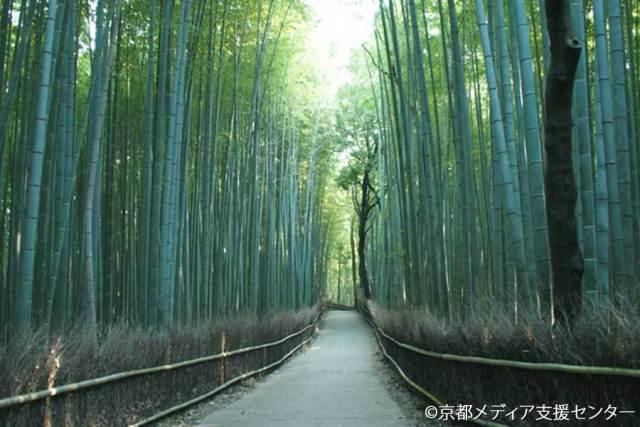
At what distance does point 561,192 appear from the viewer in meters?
3.29

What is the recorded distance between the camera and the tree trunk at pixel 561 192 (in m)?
3.23

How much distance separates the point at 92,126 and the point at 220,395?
297cm

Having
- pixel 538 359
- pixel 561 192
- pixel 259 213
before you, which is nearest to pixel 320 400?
pixel 538 359

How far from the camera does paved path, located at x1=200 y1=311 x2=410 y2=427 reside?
16.1 ft

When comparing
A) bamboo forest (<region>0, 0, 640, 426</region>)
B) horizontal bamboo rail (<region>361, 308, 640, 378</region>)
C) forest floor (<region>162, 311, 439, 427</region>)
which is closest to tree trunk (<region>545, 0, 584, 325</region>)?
bamboo forest (<region>0, 0, 640, 426</region>)

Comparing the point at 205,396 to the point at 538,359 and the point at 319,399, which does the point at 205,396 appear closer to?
the point at 319,399

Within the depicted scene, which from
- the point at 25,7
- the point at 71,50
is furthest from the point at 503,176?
the point at 25,7

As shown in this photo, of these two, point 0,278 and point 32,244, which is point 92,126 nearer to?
point 32,244

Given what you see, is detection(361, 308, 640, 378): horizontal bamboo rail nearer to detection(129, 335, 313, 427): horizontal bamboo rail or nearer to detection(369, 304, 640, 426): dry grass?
detection(369, 304, 640, 426): dry grass

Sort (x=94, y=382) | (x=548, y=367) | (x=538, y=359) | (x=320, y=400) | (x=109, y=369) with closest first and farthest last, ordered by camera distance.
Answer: (x=548, y=367)
(x=538, y=359)
(x=94, y=382)
(x=109, y=369)
(x=320, y=400)

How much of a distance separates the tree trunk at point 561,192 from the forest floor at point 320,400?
173 cm

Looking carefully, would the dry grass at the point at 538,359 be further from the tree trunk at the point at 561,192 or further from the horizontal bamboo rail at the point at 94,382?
the horizontal bamboo rail at the point at 94,382

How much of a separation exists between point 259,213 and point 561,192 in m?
8.43

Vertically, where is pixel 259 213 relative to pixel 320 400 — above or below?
above
